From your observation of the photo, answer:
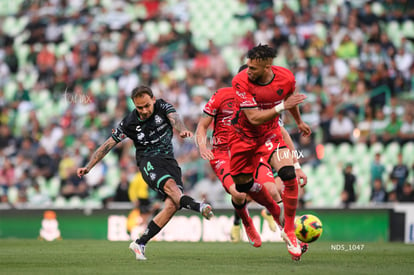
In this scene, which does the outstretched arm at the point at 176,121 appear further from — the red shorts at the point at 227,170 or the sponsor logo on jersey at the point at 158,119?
the red shorts at the point at 227,170

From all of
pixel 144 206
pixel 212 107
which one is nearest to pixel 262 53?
pixel 212 107

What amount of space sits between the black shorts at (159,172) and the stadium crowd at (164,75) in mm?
9000

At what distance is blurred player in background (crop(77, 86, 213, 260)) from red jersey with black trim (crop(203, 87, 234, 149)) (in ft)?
4.38

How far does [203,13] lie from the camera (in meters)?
25.6

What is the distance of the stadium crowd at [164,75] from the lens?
2080 cm

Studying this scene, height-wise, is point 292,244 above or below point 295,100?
below

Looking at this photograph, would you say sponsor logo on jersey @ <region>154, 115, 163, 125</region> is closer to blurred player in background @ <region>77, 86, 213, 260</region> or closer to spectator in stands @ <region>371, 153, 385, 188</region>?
blurred player in background @ <region>77, 86, 213, 260</region>

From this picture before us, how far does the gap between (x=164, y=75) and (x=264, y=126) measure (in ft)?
44.6

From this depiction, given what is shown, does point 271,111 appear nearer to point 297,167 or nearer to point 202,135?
point 297,167

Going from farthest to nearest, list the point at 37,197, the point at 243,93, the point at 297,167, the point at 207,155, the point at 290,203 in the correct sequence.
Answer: the point at 37,197 → the point at 297,167 → the point at 207,155 → the point at 290,203 → the point at 243,93

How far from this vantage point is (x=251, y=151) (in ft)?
33.4

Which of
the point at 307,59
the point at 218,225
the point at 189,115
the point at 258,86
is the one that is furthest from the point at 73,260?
the point at 307,59

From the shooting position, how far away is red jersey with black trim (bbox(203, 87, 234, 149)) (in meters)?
12.2

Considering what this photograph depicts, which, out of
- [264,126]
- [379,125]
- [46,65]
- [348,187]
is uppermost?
[46,65]
